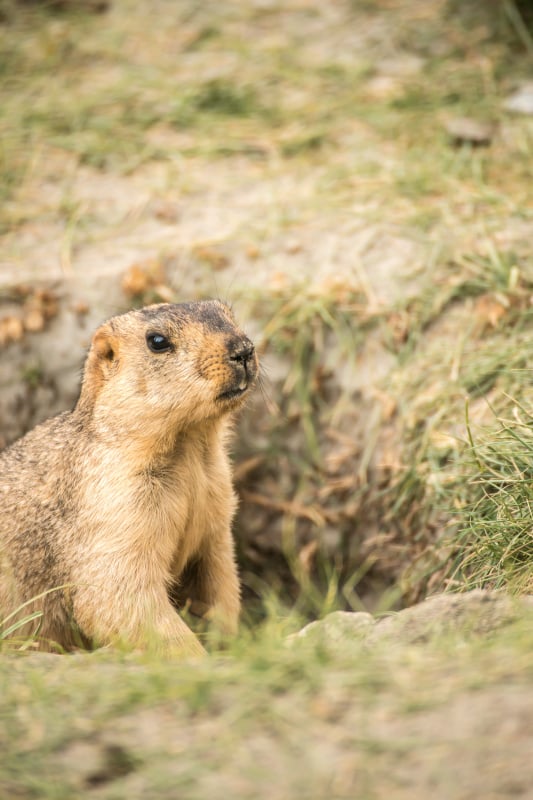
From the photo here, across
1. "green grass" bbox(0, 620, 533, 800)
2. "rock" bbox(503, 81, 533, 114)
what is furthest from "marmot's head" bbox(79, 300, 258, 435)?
"rock" bbox(503, 81, 533, 114)

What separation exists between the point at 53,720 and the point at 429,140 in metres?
5.80

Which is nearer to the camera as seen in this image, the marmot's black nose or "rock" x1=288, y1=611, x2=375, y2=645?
"rock" x1=288, y1=611, x2=375, y2=645

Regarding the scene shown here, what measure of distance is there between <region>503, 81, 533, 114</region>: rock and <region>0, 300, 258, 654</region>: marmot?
3.71 m

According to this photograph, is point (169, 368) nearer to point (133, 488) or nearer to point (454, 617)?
point (133, 488)

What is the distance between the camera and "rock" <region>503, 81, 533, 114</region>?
7672mm

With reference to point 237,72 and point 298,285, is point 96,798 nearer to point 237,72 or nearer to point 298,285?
point 298,285

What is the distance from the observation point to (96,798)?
2752 mm

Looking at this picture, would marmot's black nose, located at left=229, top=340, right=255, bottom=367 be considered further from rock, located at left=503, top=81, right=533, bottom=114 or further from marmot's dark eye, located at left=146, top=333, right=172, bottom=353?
rock, located at left=503, top=81, right=533, bottom=114

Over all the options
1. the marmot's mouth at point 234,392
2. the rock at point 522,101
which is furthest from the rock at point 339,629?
the rock at point 522,101

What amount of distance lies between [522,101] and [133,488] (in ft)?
15.7

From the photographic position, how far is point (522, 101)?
7730 millimetres

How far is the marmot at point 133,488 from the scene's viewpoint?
4652 millimetres

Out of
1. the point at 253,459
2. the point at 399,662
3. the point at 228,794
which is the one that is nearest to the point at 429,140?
the point at 253,459

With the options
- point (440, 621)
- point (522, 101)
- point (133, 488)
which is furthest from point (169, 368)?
point (522, 101)
